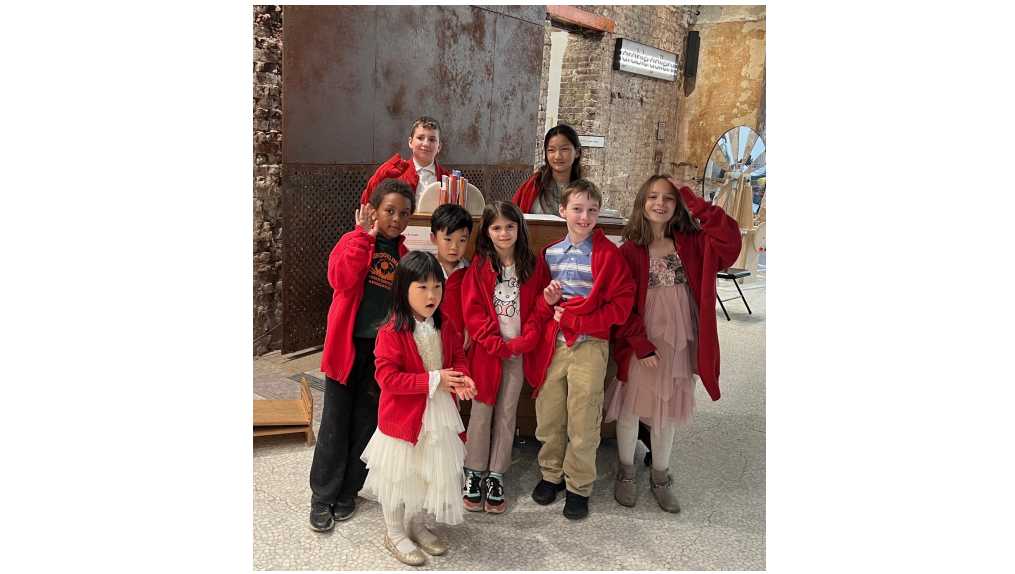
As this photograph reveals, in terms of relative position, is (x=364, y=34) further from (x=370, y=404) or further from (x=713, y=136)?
(x=713, y=136)

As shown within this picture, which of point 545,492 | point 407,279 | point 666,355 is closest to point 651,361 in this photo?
point 666,355

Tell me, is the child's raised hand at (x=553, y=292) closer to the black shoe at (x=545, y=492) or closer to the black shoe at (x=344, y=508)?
the black shoe at (x=545, y=492)

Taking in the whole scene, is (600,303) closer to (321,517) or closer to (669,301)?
(669,301)

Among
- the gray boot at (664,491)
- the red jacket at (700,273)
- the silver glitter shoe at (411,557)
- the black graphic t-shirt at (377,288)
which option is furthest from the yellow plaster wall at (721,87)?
the silver glitter shoe at (411,557)

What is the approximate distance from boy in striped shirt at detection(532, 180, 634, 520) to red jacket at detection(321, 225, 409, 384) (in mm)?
668

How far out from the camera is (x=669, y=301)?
300 centimetres

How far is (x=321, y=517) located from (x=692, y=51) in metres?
10.1

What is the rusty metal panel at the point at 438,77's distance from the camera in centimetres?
524

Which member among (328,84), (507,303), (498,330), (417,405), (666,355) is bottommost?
(417,405)

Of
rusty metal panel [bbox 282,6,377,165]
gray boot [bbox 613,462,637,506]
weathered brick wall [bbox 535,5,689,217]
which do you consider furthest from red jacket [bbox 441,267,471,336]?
weathered brick wall [bbox 535,5,689,217]

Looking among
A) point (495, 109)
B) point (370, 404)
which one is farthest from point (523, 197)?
point (495, 109)

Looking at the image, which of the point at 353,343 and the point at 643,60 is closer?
the point at 353,343

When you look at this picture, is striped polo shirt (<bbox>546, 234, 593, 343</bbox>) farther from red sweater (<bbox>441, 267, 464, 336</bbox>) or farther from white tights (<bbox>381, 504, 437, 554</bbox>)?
white tights (<bbox>381, 504, 437, 554</bbox>)

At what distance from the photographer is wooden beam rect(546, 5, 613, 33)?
318 inches
